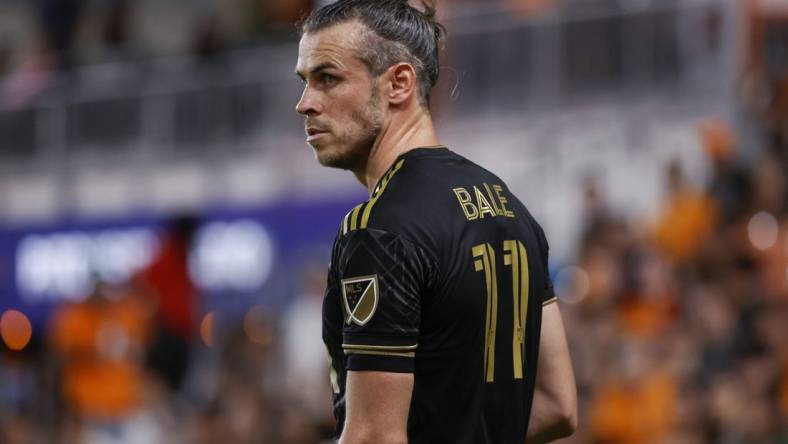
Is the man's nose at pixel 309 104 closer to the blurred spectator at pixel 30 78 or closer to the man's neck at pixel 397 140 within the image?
the man's neck at pixel 397 140

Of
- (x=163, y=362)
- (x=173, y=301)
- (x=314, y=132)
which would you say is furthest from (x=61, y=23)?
(x=314, y=132)

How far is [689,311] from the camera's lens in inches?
365

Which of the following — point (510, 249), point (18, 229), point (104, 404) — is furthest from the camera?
point (18, 229)

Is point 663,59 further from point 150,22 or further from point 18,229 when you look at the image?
point 150,22

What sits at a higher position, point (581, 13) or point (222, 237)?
point (581, 13)

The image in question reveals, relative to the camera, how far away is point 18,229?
14.6 meters

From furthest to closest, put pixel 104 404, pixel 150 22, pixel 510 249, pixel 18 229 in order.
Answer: pixel 150 22 → pixel 18 229 → pixel 104 404 → pixel 510 249

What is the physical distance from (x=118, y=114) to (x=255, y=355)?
504 centimetres

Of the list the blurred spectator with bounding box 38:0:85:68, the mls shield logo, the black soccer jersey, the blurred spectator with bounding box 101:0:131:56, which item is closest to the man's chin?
the black soccer jersey

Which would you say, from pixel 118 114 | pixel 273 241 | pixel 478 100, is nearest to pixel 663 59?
pixel 478 100

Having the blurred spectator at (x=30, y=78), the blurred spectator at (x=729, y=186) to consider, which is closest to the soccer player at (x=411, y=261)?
the blurred spectator at (x=729, y=186)

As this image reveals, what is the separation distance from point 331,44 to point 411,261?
24.9 inches

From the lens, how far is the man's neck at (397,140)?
374 centimetres

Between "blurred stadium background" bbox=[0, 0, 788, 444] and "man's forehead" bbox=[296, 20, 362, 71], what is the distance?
4.76m
